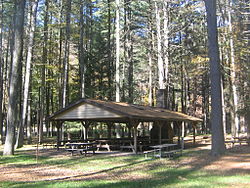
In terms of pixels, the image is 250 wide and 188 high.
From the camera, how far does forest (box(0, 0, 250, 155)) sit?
67.8 ft

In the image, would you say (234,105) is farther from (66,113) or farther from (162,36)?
(66,113)

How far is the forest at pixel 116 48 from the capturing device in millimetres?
20675

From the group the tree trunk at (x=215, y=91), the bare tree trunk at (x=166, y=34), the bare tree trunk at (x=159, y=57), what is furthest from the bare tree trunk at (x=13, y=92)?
the bare tree trunk at (x=166, y=34)

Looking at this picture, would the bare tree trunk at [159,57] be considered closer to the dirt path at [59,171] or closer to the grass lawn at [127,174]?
the grass lawn at [127,174]

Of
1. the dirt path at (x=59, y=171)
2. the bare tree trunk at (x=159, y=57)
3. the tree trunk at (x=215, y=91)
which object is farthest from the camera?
the bare tree trunk at (x=159, y=57)

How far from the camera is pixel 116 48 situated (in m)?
23.0

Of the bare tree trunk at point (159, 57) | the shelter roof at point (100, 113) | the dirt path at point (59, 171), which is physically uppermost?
the bare tree trunk at point (159, 57)

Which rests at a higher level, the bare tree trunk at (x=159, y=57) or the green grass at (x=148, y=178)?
the bare tree trunk at (x=159, y=57)

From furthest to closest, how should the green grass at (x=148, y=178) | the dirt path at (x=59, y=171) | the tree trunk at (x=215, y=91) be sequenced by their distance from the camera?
the tree trunk at (x=215, y=91) < the dirt path at (x=59, y=171) < the green grass at (x=148, y=178)

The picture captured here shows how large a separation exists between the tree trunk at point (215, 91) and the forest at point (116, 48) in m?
0.12

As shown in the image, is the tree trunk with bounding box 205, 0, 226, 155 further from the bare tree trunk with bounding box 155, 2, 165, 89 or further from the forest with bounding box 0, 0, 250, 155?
the bare tree trunk with bounding box 155, 2, 165, 89

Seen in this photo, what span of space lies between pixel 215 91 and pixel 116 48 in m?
11.5

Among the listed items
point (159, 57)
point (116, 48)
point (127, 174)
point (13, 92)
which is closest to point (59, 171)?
point (127, 174)

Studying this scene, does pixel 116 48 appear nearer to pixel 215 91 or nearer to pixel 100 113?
pixel 100 113
